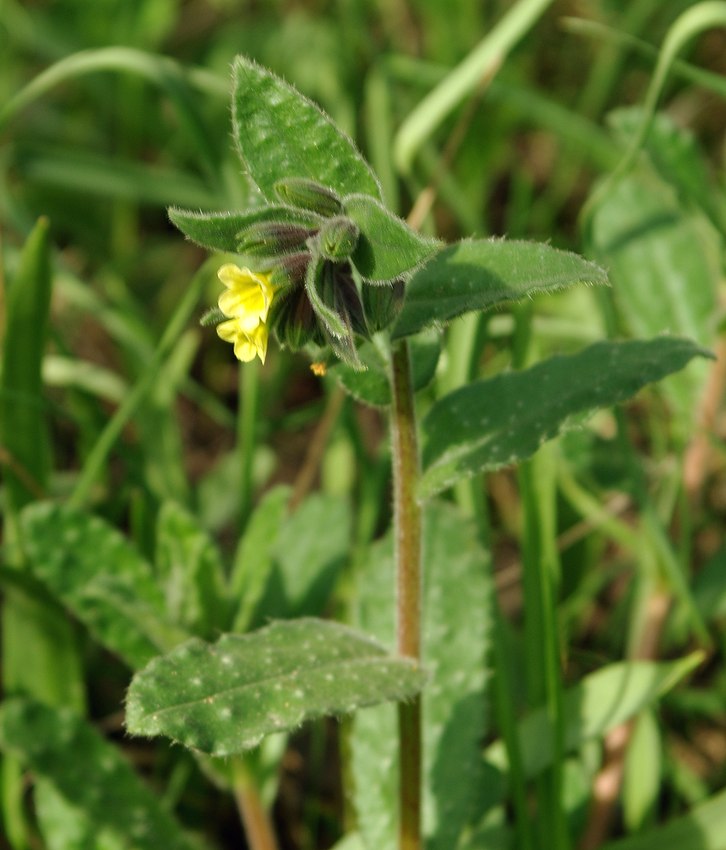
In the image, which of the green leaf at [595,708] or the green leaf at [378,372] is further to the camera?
the green leaf at [595,708]

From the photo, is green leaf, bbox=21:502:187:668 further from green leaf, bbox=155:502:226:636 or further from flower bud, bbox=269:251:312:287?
flower bud, bbox=269:251:312:287

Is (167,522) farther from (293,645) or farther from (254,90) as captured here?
(254,90)

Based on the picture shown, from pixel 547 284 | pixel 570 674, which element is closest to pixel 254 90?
pixel 547 284

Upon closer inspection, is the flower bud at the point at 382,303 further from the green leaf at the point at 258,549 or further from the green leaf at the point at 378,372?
the green leaf at the point at 258,549

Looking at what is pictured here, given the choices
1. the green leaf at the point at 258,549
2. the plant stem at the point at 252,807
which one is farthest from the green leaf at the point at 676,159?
the plant stem at the point at 252,807

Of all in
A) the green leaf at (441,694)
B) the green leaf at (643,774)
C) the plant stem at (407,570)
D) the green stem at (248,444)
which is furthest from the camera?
the green stem at (248,444)

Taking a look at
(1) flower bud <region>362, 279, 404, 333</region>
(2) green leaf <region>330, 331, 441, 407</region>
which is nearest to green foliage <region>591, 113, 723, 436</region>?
(2) green leaf <region>330, 331, 441, 407</region>
